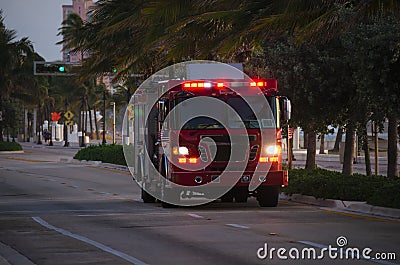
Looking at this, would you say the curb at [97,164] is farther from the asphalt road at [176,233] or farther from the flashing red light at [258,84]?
the flashing red light at [258,84]

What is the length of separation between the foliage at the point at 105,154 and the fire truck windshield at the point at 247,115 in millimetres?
24145

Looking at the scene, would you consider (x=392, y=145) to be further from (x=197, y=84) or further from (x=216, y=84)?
(x=197, y=84)

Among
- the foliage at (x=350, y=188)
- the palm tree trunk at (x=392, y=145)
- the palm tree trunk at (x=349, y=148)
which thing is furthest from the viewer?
the palm tree trunk at (x=349, y=148)

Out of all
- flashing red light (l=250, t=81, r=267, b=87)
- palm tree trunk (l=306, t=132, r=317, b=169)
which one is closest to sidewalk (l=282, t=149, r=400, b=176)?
palm tree trunk (l=306, t=132, r=317, b=169)

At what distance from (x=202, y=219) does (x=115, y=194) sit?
9868 millimetres

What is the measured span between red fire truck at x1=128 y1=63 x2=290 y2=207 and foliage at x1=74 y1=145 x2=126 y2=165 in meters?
23.9

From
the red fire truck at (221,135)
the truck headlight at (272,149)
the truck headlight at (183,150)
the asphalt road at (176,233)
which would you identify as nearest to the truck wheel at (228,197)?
the red fire truck at (221,135)

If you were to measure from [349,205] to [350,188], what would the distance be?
82cm

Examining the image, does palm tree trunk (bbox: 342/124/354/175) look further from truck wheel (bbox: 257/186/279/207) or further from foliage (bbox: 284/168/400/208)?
truck wheel (bbox: 257/186/279/207)

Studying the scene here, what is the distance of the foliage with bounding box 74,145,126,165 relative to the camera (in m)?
44.8

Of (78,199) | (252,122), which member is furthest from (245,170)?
(78,199)

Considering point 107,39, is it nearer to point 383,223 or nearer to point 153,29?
point 153,29

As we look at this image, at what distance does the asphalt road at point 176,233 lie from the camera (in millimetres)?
12102

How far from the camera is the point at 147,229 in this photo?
1588 centimetres
